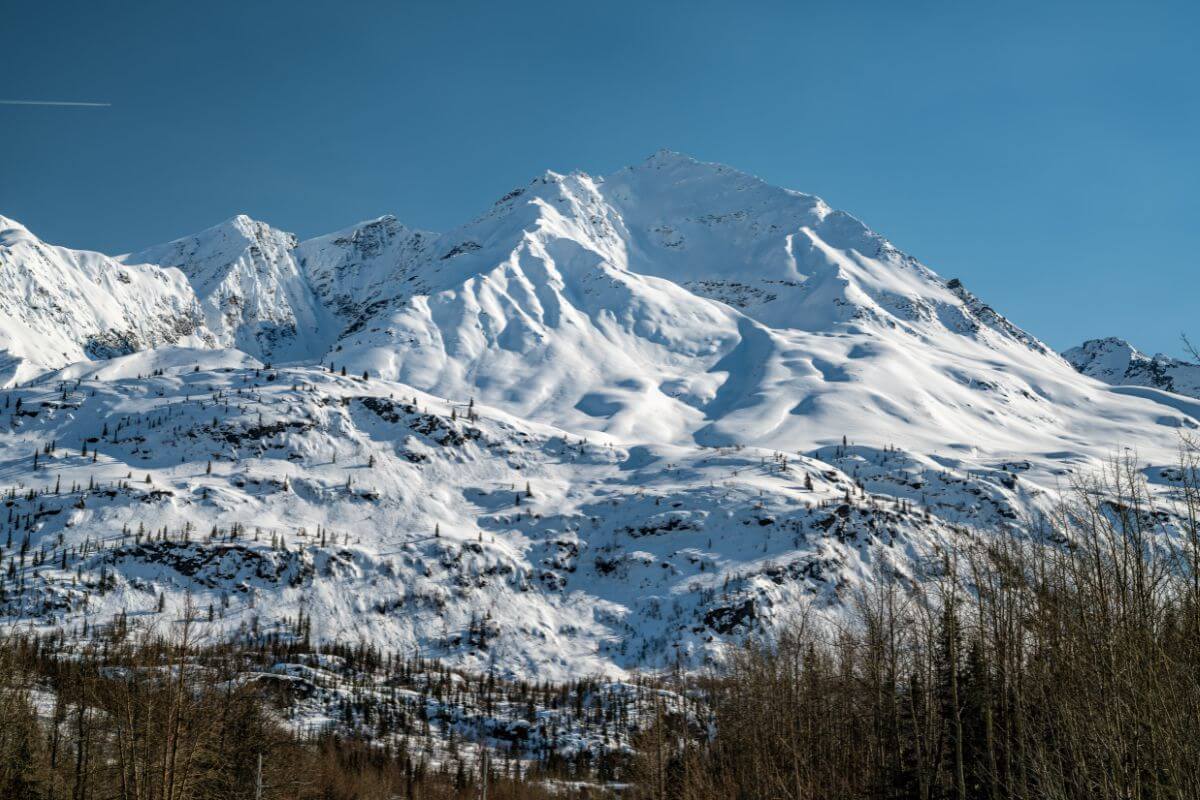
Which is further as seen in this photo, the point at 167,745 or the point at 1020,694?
the point at 1020,694

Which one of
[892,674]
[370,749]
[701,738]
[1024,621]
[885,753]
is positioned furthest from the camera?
[370,749]

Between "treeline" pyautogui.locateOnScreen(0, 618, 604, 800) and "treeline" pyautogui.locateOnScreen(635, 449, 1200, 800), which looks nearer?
"treeline" pyautogui.locateOnScreen(635, 449, 1200, 800)

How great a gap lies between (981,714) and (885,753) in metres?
16.9

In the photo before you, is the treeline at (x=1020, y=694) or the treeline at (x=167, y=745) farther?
the treeline at (x=167, y=745)

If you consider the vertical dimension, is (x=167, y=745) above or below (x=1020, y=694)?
below

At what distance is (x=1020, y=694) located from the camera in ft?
169

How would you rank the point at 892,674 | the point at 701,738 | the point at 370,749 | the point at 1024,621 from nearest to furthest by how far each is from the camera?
the point at 1024,621, the point at 892,674, the point at 701,738, the point at 370,749

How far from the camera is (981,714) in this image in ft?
193

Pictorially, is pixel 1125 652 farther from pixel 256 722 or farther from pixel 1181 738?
pixel 256 722

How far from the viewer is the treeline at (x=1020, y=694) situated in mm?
25938

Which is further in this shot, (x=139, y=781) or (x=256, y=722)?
(x=256, y=722)


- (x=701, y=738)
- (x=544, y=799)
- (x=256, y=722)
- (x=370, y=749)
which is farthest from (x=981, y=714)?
(x=370, y=749)

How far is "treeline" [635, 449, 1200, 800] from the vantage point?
25938 millimetres

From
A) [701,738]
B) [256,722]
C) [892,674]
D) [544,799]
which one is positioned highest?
[892,674]
